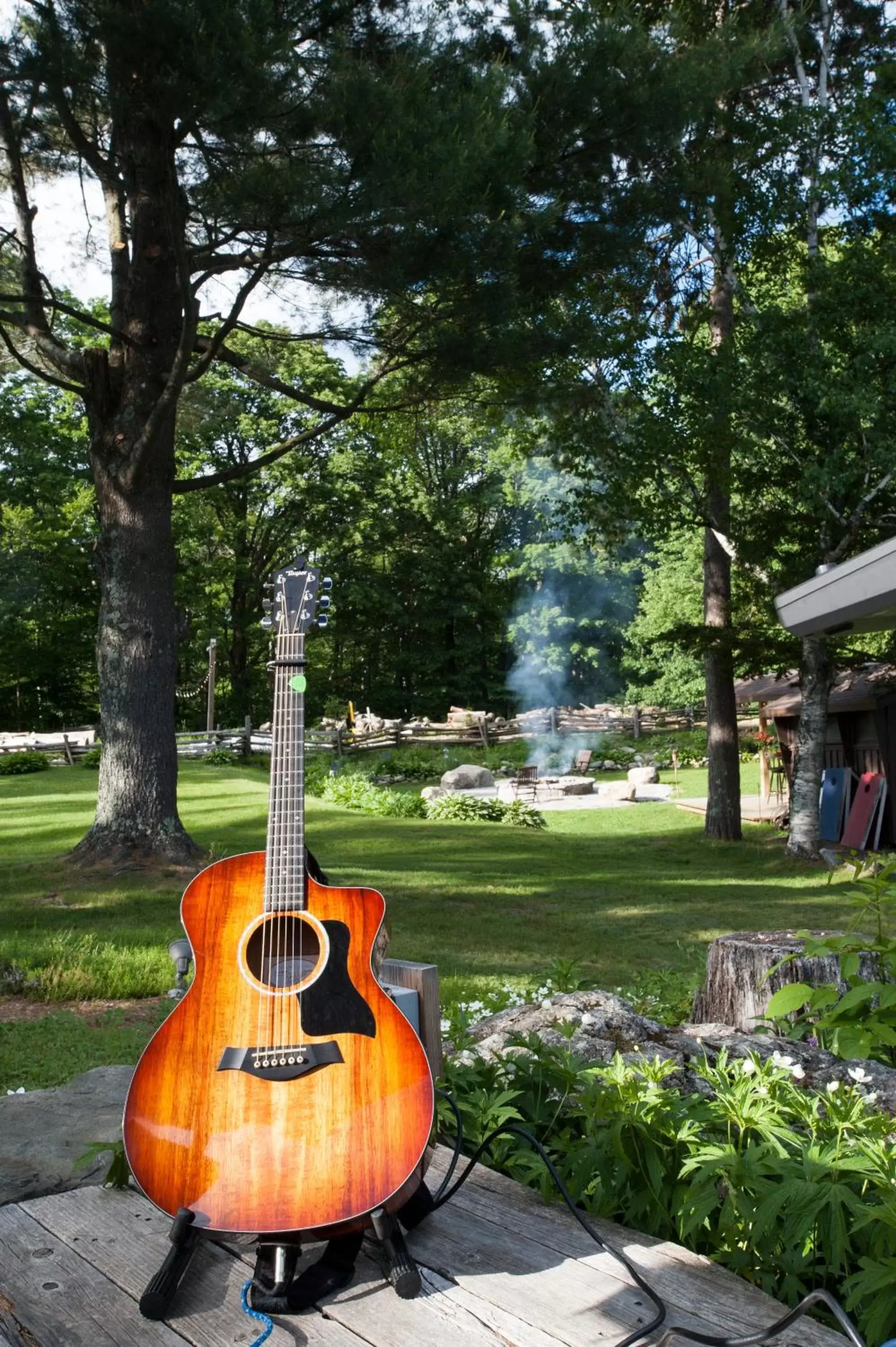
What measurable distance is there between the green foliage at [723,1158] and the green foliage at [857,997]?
0.20 meters

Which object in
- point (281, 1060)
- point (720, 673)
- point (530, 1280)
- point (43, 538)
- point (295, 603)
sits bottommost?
point (530, 1280)

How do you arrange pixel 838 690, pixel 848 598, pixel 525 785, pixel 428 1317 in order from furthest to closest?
pixel 525 785 → pixel 838 690 → pixel 848 598 → pixel 428 1317

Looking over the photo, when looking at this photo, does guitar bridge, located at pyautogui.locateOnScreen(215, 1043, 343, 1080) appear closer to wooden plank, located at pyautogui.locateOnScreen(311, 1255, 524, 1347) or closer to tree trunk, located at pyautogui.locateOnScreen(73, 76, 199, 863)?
wooden plank, located at pyautogui.locateOnScreen(311, 1255, 524, 1347)

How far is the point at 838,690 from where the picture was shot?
55.1 ft

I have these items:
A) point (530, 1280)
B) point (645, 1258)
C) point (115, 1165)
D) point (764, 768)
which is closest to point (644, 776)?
point (764, 768)

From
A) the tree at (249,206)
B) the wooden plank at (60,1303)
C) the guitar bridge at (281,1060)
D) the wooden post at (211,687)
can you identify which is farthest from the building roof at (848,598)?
the wooden post at (211,687)

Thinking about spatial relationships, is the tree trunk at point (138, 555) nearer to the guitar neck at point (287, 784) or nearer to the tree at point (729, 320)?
the tree at point (729, 320)

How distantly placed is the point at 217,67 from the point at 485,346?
3.13 metres

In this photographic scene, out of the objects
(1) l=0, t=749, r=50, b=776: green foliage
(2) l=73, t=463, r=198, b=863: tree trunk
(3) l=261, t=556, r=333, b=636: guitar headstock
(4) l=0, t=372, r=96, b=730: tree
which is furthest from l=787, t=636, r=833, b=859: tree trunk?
(4) l=0, t=372, r=96, b=730: tree

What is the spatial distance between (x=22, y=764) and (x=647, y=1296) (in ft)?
86.2

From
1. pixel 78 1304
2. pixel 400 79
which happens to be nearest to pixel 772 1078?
pixel 78 1304

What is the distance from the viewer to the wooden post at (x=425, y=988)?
2.39 meters

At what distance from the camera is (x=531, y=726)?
3531 centimetres

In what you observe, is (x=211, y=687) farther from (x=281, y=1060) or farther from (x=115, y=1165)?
(x=281, y=1060)
